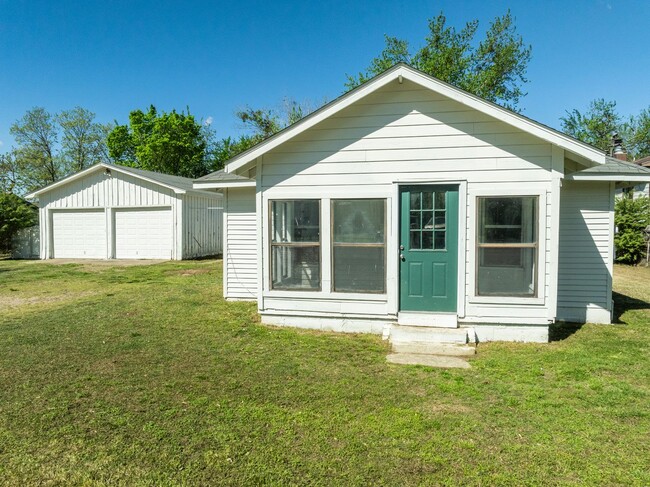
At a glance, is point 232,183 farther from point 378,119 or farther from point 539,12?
point 539,12

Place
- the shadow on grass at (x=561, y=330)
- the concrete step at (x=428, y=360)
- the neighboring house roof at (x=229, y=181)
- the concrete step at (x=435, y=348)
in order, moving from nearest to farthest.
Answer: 1. the concrete step at (x=428, y=360)
2. the concrete step at (x=435, y=348)
3. the shadow on grass at (x=561, y=330)
4. the neighboring house roof at (x=229, y=181)

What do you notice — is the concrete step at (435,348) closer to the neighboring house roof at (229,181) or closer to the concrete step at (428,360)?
the concrete step at (428,360)

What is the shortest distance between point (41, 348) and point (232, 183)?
165 inches

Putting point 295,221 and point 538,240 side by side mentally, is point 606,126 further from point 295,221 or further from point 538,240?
point 295,221

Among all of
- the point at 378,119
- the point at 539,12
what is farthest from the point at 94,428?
the point at 539,12

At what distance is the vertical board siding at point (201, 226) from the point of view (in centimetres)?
1642

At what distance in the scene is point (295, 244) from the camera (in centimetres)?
637

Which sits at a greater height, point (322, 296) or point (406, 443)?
point (322, 296)

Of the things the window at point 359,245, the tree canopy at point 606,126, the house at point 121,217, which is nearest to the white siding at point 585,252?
the window at point 359,245

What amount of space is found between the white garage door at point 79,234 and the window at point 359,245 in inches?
571

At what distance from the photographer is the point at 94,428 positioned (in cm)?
320

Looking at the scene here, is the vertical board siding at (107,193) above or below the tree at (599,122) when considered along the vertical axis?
below

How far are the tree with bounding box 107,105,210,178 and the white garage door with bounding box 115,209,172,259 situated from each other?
1666 cm

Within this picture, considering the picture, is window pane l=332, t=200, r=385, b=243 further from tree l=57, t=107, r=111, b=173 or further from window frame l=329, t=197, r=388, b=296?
tree l=57, t=107, r=111, b=173
